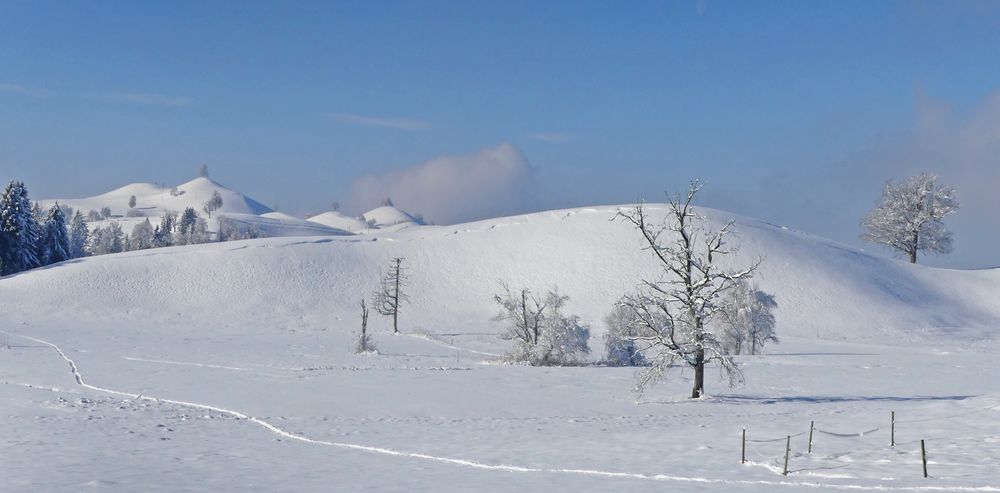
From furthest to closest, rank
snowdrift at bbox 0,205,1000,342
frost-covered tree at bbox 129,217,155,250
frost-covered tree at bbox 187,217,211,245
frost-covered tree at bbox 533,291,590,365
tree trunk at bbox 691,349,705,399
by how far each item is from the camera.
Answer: frost-covered tree at bbox 187,217,211,245 → frost-covered tree at bbox 129,217,155,250 → snowdrift at bbox 0,205,1000,342 → frost-covered tree at bbox 533,291,590,365 → tree trunk at bbox 691,349,705,399

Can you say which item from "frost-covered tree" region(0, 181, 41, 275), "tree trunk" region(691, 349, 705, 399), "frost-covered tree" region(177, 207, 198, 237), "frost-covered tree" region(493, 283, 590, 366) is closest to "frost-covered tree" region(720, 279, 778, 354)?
"frost-covered tree" region(493, 283, 590, 366)

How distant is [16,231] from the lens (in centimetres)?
10288

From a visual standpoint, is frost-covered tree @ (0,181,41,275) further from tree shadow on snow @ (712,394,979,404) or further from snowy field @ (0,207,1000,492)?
tree shadow on snow @ (712,394,979,404)

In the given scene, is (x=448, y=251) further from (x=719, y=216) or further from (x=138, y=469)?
(x=138, y=469)

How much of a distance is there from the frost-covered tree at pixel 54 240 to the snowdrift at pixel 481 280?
1152cm

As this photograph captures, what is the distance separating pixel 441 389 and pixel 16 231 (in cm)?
8353

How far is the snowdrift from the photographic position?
86.7m

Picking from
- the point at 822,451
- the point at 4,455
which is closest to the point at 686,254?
the point at 822,451

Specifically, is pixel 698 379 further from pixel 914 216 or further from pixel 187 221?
pixel 187 221

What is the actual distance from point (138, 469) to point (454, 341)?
5047 centimetres

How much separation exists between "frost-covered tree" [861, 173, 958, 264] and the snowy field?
224 inches

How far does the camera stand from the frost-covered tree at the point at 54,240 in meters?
112

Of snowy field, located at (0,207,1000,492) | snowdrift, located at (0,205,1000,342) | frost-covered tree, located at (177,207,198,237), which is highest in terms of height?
frost-covered tree, located at (177,207,198,237)

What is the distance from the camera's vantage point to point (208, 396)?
123 ft
